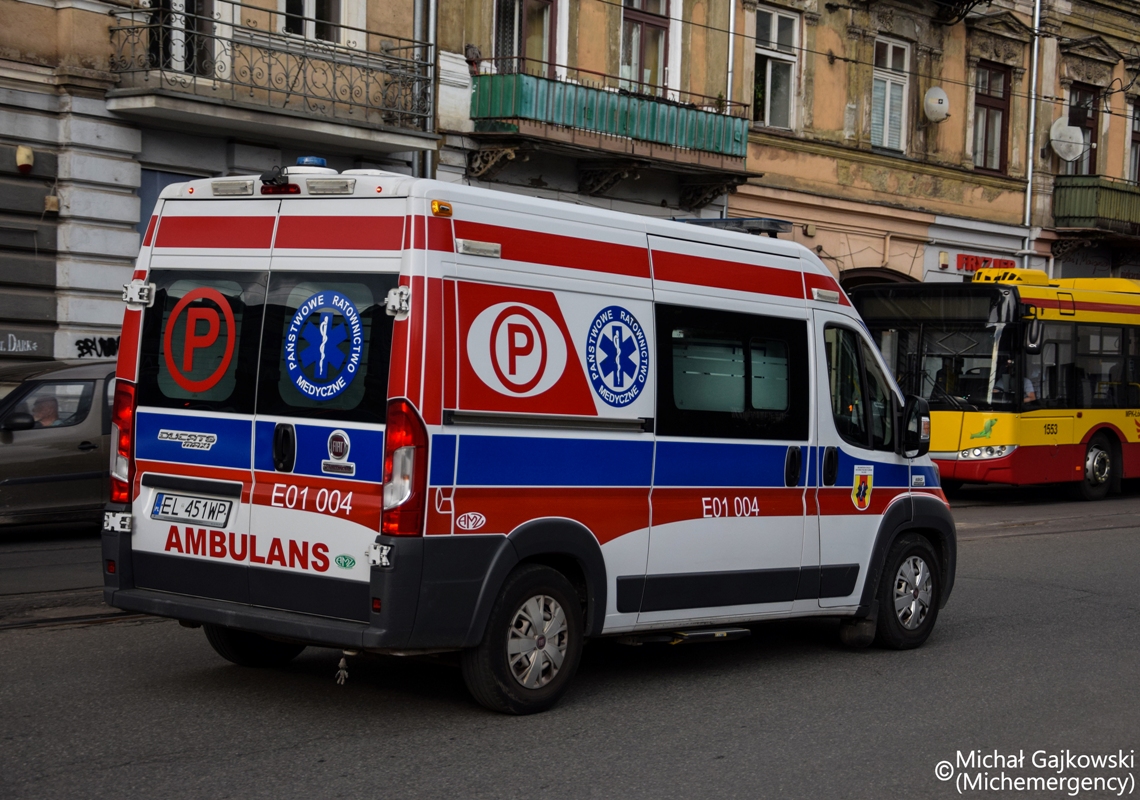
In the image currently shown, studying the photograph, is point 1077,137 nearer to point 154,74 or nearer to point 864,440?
point 154,74

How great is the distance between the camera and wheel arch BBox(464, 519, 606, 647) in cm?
609

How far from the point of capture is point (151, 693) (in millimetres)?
6676

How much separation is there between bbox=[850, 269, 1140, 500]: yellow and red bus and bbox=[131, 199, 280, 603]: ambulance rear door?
13.3 metres

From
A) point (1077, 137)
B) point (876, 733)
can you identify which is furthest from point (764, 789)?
point (1077, 137)

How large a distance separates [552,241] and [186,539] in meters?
2.11

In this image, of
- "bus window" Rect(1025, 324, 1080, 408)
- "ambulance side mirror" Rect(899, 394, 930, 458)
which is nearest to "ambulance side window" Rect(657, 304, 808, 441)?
"ambulance side mirror" Rect(899, 394, 930, 458)

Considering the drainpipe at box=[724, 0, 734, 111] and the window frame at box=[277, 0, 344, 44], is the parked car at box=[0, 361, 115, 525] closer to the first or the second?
the window frame at box=[277, 0, 344, 44]

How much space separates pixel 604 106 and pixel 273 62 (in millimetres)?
5383

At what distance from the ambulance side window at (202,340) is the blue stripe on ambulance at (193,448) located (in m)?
0.06

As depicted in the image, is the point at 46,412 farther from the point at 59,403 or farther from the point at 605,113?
the point at 605,113

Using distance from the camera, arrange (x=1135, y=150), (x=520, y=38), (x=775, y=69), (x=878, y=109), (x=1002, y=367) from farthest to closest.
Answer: (x=1135, y=150)
(x=878, y=109)
(x=775, y=69)
(x=520, y=38)
(x=1002, y=367)

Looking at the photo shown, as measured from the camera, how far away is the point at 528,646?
6359 mm

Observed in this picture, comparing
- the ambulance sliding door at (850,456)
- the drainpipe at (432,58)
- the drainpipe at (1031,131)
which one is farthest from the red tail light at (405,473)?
the drainpipe at (1031,131)

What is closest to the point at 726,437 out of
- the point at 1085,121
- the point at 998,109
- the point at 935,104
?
the point at 935,104
